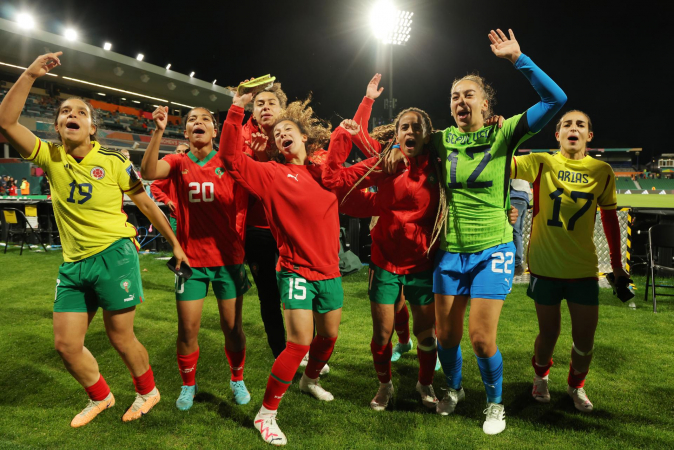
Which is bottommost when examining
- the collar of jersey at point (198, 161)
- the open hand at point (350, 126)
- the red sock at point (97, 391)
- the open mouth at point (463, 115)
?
the red sock at point (97, 391)

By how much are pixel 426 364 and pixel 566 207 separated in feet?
5.00

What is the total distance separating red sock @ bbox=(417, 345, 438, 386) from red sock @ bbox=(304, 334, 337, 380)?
2.19ft

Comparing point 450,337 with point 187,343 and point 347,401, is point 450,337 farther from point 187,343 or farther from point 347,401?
point 187,343

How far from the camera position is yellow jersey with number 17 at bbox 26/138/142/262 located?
267cm

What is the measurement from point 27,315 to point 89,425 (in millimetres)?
3768

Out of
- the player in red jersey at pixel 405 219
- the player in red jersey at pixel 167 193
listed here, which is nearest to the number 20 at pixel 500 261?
the player in red jersey at pixel 405 219

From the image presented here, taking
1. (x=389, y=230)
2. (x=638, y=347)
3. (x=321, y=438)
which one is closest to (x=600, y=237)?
(x=638, y=347)

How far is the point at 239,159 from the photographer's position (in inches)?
104

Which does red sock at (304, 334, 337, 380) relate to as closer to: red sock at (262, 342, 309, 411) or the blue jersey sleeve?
red sock at (262, 342, 309, 411)

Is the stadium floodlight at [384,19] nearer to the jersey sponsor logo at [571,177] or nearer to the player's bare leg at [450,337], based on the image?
the jersey sponsor logo at [571,177]

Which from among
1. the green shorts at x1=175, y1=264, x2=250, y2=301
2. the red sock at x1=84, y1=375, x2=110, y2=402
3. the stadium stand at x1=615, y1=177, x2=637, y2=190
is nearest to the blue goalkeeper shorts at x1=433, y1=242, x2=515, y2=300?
the green shorts at x1=175, y1=264, x2=250, y2=301

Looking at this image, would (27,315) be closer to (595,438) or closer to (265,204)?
(265,204)

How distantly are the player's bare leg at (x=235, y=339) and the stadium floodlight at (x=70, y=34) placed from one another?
31666 mm

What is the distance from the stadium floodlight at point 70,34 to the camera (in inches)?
1065
